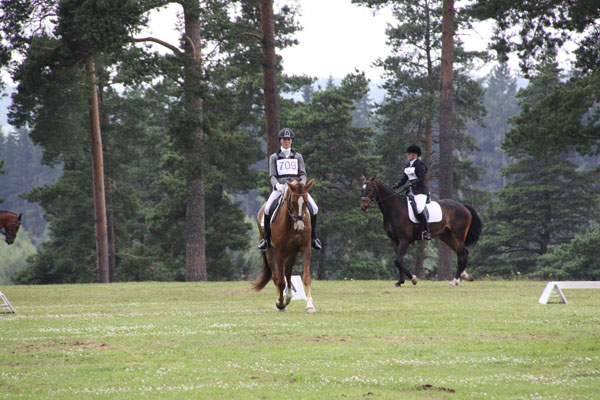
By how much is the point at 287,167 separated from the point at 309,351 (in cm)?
655

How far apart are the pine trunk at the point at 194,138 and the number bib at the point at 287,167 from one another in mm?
14634

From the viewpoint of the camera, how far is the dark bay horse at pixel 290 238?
Result: 1424cm

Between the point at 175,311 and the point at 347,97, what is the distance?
41.6 metres

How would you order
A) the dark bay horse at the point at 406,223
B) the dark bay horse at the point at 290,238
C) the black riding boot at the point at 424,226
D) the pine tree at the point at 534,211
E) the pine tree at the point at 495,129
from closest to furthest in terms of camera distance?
the dark bay horse at the point at 290,238 < the dark bay horse at the point at 406,223 < the black riding boot at the point at 424,226 < the pine tree at the point at 534,211 < the pine tree at the point at 495,129

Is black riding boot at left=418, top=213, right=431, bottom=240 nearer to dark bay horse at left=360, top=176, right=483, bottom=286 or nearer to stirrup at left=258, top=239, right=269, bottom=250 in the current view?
dark bay horse at left=360, top=176, right=483, bottom=286

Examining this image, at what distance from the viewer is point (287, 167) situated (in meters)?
15.8

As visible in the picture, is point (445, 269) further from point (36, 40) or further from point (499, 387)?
point (499, 387)

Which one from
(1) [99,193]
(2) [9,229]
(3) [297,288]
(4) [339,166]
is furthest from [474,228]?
(4) [339,166]

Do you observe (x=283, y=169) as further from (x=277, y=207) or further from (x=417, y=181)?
(x=417, y=181)

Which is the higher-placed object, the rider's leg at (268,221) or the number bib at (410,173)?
the number bib at (410,173)

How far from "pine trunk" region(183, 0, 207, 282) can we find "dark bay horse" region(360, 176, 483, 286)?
10197 mm

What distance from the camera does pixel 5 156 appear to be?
138m

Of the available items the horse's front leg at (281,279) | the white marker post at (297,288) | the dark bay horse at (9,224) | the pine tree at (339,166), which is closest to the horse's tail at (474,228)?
the white marker post at (297,288)

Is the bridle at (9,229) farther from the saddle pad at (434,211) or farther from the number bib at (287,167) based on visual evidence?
the saddle pad at (434,211)
